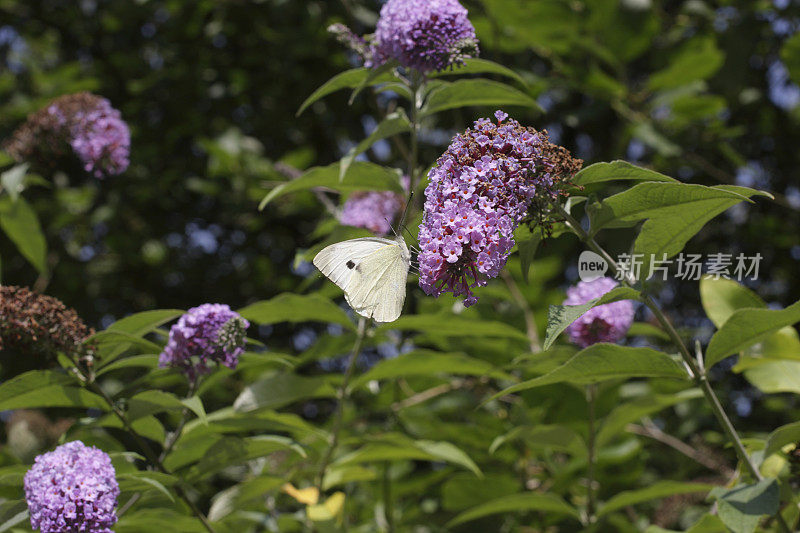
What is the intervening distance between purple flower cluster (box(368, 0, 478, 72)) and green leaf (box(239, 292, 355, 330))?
916mm

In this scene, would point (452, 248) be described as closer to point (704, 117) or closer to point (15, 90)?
point (704, 117)

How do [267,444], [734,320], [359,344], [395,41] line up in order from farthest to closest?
[359,344] → [267,444] → [395,41] → [734,320]

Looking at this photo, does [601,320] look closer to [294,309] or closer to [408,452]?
[408,452]

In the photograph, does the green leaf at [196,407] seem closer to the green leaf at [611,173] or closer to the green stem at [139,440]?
the green stem at [139,440]

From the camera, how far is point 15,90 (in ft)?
20.1

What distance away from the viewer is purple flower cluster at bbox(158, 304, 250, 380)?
88.7 inches

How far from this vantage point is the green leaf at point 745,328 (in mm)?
1910

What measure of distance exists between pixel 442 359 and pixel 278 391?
23.8 inches

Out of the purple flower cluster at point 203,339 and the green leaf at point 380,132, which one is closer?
the purple flower cluster at point 203,339

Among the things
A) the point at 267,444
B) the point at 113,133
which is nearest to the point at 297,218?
the point at 113,133

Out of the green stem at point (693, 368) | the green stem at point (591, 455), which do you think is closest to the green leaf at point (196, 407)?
the green stem at point (693, 368)

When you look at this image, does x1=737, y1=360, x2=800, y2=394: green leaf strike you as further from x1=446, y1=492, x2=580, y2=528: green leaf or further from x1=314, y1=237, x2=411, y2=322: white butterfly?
x1=314, y1=237, x2=411, y2=322: white butterfly

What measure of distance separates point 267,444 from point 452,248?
3.69ft

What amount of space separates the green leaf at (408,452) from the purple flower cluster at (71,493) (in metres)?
1.09
